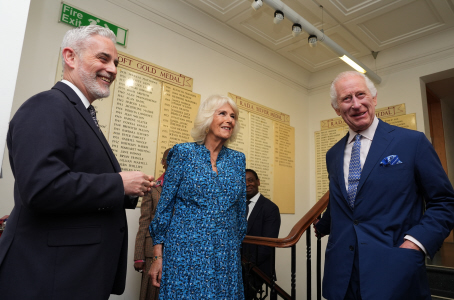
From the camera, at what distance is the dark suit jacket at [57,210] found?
100cm

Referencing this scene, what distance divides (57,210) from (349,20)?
15.7 feet

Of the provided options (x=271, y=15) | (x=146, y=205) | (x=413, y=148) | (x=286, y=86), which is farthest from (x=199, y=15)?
(x=413, y=148)

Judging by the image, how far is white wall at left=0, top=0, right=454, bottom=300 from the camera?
2982 mm

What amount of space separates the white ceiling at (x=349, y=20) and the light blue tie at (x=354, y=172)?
3.24m

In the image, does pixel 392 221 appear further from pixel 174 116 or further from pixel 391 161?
pixel 174 116

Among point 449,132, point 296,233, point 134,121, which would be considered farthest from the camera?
point 449,132

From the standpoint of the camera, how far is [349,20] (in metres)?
4.58

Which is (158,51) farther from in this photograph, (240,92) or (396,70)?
(396,70)

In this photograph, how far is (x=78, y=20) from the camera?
3236mm

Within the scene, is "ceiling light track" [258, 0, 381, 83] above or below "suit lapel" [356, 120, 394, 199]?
above

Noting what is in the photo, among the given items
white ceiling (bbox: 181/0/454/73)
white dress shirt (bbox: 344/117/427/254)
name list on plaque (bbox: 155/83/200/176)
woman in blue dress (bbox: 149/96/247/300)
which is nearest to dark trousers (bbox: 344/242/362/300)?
white dress shirt (bbox: 344/117/427/254)

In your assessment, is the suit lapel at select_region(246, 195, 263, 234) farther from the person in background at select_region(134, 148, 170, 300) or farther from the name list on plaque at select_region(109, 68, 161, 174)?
the name list on plaque at select_region(109, 68, 161, 174)

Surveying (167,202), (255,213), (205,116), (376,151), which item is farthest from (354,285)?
(255,213)

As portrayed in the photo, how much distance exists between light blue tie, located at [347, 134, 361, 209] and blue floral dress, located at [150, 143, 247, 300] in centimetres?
64
